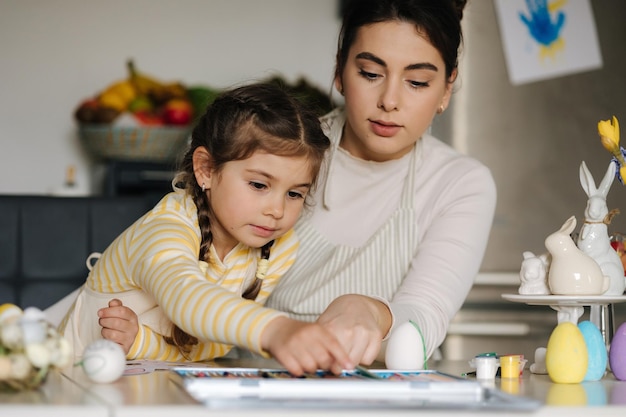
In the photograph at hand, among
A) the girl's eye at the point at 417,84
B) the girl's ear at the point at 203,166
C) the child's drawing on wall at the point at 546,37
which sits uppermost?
the child's drawing on wall at the point at 546,37

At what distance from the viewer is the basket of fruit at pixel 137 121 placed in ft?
10.6

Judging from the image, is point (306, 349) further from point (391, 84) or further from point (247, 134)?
point (391, 84)

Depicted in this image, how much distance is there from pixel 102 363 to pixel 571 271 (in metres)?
0.66

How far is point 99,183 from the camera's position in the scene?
11.5 feet

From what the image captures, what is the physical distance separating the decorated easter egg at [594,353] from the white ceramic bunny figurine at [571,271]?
0.19 feet

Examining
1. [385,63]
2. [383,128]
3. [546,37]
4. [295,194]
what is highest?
[546,37]

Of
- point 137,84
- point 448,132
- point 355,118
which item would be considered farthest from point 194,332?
point 137,84

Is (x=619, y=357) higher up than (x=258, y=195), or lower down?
lower down

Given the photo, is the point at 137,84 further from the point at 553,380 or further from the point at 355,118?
the point at 553,380

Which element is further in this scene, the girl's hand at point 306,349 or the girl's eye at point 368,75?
the girl's eye at point 368,75

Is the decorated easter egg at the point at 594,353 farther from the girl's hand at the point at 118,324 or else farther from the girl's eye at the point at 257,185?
the girl's hand at the point at 118,324

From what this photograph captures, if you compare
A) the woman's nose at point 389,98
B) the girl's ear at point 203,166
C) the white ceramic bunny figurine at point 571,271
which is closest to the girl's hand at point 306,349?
the white ceramic bunny figurine at point 571,271

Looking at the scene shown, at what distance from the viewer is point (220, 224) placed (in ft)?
4.96

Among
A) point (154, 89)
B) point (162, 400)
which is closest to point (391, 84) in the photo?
point (162, 400)
